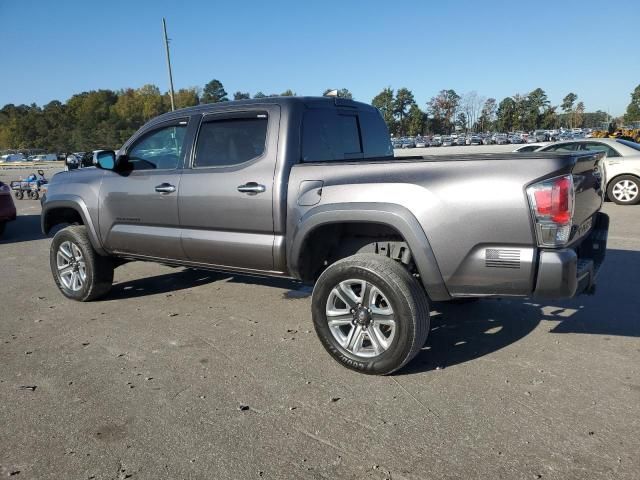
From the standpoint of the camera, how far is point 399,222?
10.6ft

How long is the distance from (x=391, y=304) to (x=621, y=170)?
973 centimetres

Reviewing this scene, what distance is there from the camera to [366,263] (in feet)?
11.2

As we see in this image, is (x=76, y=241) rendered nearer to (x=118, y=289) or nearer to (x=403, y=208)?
(x=118, y=289)

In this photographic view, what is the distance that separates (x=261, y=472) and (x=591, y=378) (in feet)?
7.42

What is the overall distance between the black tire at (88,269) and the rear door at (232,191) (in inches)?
54.3

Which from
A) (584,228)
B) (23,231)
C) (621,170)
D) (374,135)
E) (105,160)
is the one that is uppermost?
(374,135)

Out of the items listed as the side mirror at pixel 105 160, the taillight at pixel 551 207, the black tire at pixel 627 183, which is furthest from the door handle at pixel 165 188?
the black tire at pixel 627 183

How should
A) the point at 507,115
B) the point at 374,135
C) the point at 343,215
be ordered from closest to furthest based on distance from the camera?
the point at 343,215, the point at 374,135, the point at 507,115

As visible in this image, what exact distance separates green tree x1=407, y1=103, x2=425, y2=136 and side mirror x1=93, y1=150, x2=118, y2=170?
104988 millimetres

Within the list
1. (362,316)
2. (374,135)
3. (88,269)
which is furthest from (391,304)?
(88,269)

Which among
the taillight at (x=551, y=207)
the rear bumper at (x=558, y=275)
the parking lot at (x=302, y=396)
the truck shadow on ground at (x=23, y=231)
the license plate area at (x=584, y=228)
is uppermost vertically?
the taillight at (x=551, y=207)

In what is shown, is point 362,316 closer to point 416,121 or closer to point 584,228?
point 584,228

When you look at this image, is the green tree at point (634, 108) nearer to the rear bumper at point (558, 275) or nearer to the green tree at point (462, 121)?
the green tree at point (462, 121)

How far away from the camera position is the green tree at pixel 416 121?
344ft
